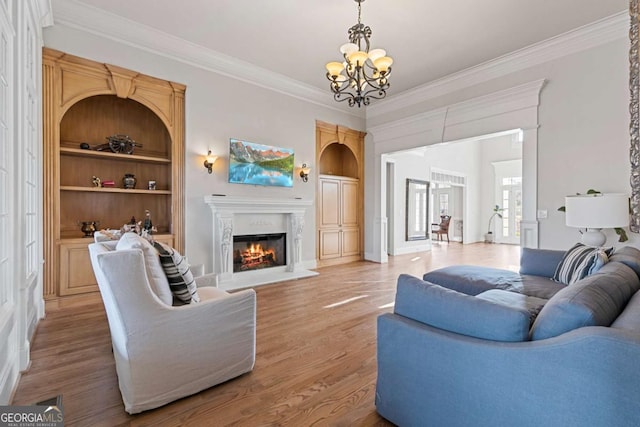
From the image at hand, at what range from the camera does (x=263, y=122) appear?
558 cm

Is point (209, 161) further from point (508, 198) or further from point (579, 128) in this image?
point (508, 198)

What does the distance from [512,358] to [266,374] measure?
1.66m

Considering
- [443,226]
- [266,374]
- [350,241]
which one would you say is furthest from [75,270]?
[443,226]

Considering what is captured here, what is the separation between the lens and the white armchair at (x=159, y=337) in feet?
5.81

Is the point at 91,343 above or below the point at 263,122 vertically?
below

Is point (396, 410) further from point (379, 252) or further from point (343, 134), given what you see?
point (343, 134)

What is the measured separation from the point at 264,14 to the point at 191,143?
2.10m

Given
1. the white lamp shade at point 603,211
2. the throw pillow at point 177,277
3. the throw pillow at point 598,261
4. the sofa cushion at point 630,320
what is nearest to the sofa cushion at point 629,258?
the throw pillow at point 598,261

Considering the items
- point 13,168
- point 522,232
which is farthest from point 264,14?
point 522,232

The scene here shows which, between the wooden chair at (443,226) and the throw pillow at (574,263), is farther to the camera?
the wooden chair at (443,226)

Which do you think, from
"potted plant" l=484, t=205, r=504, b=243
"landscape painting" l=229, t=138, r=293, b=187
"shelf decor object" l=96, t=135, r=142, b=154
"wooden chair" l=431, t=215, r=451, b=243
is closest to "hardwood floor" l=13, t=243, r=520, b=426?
Answer: "shelf decor object" l=96, t=135, r=142, b=154

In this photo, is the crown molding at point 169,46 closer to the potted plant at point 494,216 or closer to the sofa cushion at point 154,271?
the sofa cushion at point 154,271

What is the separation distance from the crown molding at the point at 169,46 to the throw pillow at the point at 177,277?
3586 millimetres

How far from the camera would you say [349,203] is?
7.22 m
